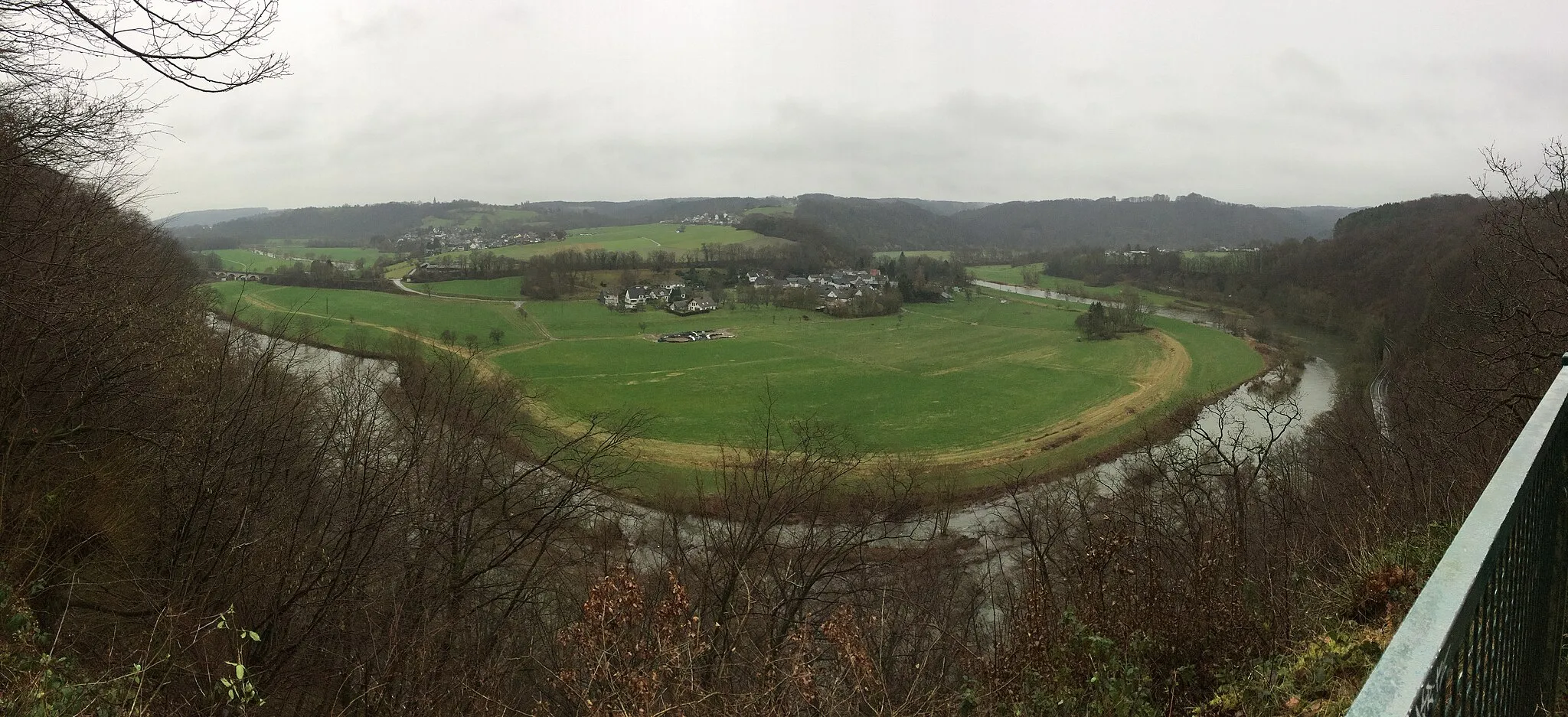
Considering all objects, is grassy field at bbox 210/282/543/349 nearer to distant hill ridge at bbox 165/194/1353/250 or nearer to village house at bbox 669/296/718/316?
village house at bbox 669/296/718/316

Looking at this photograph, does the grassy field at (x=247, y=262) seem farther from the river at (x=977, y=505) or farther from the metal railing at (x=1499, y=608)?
the metal railing at (x=1499, y=608)

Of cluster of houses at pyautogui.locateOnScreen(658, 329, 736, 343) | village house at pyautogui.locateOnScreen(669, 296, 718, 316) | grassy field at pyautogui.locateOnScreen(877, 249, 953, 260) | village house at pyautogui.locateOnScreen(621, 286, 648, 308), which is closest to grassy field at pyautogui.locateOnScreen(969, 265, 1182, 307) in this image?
grassy field at pyautogui.locateOnScreen(877, 249, 953, 260)

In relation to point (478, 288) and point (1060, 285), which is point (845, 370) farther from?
point (1060, 285)

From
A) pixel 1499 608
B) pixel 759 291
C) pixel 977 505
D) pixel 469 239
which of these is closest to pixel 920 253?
pixel 759 291

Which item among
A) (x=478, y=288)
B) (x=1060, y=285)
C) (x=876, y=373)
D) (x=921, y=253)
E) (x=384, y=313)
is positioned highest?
(x=921, y=253)

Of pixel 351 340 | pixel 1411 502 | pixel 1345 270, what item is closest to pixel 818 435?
pixel 1411 502

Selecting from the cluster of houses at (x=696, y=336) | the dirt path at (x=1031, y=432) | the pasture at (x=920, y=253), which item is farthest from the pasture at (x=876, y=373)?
the pasture at (x=920, y=253)
